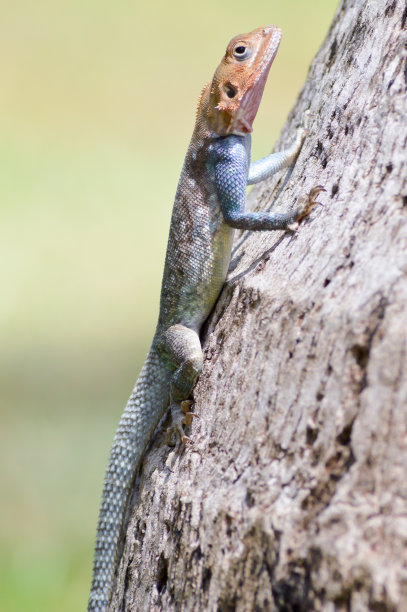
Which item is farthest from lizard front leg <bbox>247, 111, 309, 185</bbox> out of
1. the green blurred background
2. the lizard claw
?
the green blurred background

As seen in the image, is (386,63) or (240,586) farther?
(386,63)

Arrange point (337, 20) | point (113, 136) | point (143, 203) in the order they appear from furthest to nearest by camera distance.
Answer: point (113, 136), point (143, 203), point (337, 20)

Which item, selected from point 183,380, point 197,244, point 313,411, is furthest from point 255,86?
point 313,411

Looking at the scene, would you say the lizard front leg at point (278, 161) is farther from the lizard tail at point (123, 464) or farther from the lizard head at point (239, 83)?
the lizard tail at point (123, 464)

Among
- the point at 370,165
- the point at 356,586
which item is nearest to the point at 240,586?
the point at 356,586

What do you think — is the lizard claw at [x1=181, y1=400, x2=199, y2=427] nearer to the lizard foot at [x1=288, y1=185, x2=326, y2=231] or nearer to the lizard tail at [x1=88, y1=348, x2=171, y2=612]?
the lizard tail at [x1=88, y1=348, x2=171, y2=612]

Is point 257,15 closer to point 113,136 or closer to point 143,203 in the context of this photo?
point 113,136

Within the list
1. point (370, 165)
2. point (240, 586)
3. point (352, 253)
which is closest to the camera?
point (240, 586)
